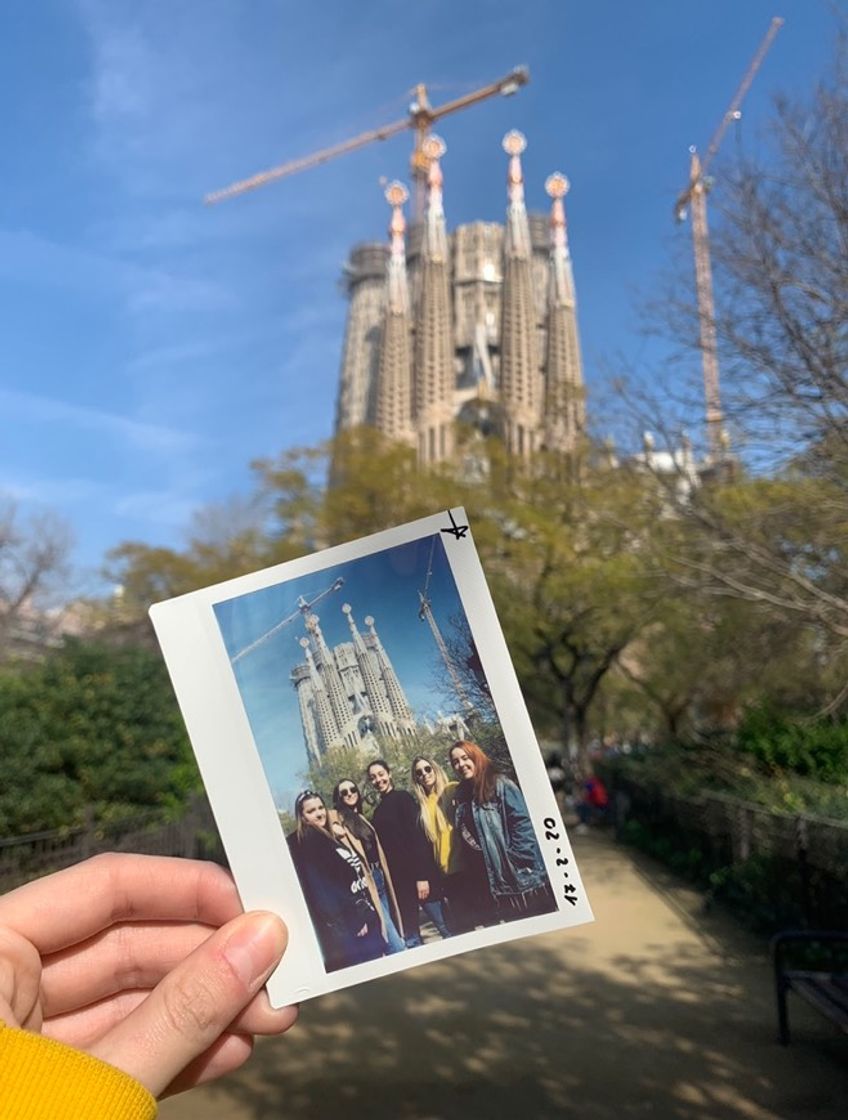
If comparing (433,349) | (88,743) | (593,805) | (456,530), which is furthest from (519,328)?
(456,530)

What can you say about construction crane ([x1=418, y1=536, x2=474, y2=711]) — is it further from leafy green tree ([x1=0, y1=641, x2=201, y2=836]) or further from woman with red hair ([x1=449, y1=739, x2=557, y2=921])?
leafy green tree ([x1=0, y1=641, x2=201, y2=836])

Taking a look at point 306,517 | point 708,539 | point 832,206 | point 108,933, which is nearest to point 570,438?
point 306,517

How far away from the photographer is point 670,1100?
407cm

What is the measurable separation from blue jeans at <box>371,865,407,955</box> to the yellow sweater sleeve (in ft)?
1.60

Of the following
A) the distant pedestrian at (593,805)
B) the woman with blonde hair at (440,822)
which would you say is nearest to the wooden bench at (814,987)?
the woman with blonde hair at (440,822)

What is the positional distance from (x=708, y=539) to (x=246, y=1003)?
6.90 m

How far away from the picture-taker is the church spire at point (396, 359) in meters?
61.0

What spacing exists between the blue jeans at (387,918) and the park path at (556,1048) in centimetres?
332

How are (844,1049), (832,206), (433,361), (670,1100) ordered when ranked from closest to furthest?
1. (670,1100)
2. (844,1049)
3. (832,206)
4. (433,361)

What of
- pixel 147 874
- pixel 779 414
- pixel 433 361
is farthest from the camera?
pixel 433 361

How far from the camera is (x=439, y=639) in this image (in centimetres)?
145

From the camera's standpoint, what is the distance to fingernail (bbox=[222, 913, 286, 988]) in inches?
52.2

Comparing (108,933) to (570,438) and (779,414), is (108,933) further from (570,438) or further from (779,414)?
(570,438)

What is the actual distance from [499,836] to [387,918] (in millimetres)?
253
